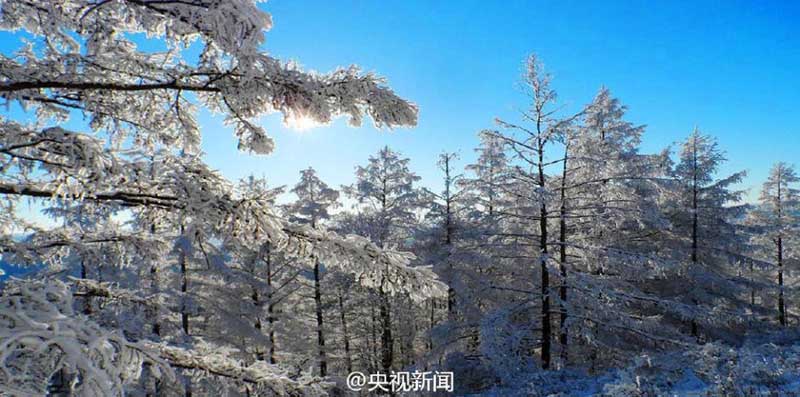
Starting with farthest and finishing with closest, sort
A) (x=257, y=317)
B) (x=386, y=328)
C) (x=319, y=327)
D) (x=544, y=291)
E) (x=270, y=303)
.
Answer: (x=319, y=327), (x=386, y=328), (x=270, y=303), (x=257, y=317), (x=544, y=291)

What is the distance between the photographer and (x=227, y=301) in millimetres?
14406

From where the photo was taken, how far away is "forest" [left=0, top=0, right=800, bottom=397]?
2674 millimetres

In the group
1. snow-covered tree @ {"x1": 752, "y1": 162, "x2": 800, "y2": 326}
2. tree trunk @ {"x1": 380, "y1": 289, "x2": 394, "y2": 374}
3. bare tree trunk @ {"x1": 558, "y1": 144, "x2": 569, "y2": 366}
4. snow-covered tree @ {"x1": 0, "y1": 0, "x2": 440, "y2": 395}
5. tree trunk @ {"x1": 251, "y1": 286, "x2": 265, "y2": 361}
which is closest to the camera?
snow-covered tree @ {"x1": 0, "y1": 0, "x2": 440, "y2": 395}

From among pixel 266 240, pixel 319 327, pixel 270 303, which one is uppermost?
pixel 266 240

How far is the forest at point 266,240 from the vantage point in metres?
2.67

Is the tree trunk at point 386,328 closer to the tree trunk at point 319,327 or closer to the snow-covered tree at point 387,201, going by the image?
the snow-covered tree at point 387,201

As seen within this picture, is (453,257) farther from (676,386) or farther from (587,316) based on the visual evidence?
(676,386)

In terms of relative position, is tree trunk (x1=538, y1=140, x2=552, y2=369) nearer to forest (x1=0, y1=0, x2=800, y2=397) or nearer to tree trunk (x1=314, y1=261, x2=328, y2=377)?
forest (x1=0, y1=0, x2=800, y2=397)

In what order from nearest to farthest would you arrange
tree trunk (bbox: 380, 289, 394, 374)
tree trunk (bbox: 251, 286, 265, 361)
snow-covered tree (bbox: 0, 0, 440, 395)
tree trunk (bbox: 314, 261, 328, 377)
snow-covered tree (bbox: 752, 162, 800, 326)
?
snow-covered tree (bbox: 0, 0, 440, 395)
tree trunk (bbox: 251, 286, 265, 361)
tree trunk (bbox: 380, 289, 394, 374)
tree trunk (bbox: 314, 261, 328, 377)
snow-covered tree (bbox: 752, 162, 800, 326)

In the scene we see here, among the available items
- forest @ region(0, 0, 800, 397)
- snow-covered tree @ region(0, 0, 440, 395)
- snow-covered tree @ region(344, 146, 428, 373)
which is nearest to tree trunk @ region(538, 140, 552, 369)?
forest @ region(0, 0, 800, 397)

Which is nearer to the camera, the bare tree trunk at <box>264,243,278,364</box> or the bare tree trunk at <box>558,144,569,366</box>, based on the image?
the bare tree trunk at <box>558,144,569,366</box>

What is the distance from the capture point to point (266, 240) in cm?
363

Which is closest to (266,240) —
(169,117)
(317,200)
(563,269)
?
(169,117)

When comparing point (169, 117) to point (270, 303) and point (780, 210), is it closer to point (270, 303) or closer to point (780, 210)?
point (270, 303)
